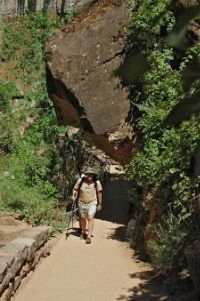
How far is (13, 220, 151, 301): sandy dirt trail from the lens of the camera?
19.7 feet

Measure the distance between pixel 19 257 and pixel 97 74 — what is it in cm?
481

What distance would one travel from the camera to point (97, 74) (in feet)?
32.1

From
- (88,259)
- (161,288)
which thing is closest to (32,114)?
(88,259)

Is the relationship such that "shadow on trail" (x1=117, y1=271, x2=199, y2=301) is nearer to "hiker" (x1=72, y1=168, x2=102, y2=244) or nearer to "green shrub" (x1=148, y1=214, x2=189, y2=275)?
"green shrub" (x1=148, y1=214, x2=189, y2=275)

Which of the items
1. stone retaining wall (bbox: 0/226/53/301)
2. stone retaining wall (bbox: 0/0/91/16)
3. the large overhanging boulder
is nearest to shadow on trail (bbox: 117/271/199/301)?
stone retaining wall (bbox: 0/226/53/301)

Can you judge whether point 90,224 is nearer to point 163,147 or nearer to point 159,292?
point 163,147

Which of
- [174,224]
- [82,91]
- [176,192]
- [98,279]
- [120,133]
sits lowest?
[98,279]

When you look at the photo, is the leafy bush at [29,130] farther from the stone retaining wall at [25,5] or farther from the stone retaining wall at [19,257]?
the stone retaining wall at [19,257]

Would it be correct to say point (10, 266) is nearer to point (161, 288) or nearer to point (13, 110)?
point (161, 288)

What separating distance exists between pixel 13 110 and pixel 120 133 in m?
9.03

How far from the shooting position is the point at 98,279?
21.7 feet

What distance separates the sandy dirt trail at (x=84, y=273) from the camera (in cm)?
602

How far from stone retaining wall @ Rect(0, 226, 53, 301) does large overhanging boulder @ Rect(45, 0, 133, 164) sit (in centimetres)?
267

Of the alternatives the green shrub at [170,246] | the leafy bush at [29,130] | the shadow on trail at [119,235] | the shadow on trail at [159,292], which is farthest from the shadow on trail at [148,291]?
the leafy bush at [29,130]
